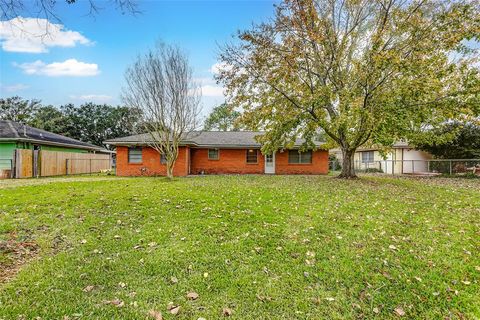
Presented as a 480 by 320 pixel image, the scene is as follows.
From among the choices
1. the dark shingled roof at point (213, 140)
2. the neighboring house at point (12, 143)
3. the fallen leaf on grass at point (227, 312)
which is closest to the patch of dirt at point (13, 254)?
the fallen leaf on grass at point (227, 312)

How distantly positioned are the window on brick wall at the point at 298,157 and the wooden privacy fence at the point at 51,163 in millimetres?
16827

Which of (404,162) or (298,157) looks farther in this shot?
(404,162)

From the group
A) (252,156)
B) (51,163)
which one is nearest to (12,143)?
(51,163)

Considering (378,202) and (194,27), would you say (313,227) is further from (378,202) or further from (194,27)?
(194,27)

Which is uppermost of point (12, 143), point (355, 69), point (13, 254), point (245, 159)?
point (355, 69)

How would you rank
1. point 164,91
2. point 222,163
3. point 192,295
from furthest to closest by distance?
point 222,163 < point 164,91 < point 192,295

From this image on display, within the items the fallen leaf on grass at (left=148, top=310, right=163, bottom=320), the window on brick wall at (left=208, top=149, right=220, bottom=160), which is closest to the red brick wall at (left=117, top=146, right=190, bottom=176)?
the window on brick wall at (left=208, top=149, right=220, bottom=160)

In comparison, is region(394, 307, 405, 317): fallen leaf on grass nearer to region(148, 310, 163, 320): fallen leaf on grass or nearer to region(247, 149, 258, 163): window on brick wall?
region(148, 310, 163, 320): fallen leaf on grass

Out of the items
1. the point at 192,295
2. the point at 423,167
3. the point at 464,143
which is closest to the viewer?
the point at 192,295

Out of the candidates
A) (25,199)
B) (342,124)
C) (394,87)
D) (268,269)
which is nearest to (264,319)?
(268,269)

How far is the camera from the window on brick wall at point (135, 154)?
1952 centimetres

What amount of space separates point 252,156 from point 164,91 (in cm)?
964

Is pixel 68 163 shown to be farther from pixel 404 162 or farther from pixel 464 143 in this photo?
pixel 464 143

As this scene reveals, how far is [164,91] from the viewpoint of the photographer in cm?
1438
